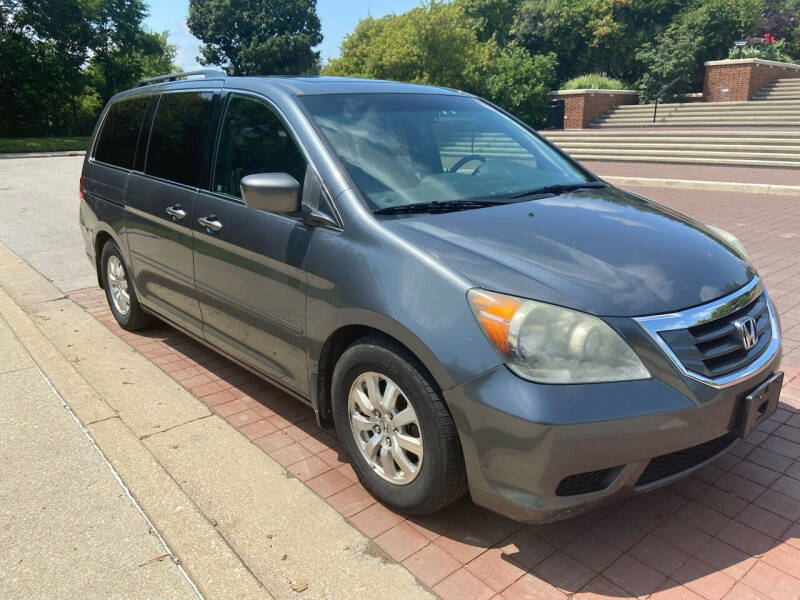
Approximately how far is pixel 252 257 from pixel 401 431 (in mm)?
1275

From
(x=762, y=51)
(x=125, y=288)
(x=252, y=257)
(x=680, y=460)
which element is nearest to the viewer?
(x=680, y=460)

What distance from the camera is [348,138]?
329 cm

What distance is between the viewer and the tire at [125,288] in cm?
516

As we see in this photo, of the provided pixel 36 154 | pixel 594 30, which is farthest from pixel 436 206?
pixel 594 30

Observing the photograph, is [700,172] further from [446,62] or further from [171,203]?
[446,62]

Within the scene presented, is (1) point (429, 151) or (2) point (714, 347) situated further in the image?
(1) point (429, 151)

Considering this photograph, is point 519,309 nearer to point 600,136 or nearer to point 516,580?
point 516,580

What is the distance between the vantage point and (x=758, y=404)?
8.69ft

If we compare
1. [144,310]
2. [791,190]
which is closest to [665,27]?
[791,190]

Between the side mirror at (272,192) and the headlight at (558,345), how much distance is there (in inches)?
47.7

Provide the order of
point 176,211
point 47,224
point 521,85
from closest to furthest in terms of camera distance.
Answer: point 176,211 < point 47,224 < point 521,85

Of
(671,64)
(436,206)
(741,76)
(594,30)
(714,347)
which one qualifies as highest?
(594,30)

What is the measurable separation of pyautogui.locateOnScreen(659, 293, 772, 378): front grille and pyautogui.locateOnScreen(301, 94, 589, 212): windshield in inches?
45.9

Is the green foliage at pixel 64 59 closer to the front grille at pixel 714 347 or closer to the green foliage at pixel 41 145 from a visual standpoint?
the green foliage at pixel 41 145
